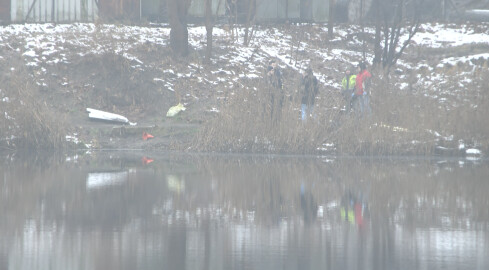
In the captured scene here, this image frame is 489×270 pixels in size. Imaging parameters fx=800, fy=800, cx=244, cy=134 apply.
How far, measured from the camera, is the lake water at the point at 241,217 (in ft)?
26.9

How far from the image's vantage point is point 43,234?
9.23 meters

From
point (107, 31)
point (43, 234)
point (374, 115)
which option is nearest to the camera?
point (43, 234)

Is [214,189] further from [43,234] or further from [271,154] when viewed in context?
[271,154]

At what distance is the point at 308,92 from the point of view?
21188 mm

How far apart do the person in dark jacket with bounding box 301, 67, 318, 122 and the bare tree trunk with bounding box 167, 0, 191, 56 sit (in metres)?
9.53

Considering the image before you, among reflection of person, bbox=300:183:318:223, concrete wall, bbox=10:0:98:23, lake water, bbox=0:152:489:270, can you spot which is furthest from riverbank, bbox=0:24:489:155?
reflection of person, bbox=300:183:318:223

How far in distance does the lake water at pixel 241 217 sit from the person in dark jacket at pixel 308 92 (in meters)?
3.88

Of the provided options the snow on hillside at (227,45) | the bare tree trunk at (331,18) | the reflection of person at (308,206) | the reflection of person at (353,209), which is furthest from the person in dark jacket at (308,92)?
the bare tree trunk at (331,18)

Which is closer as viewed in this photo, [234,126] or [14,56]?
[234,126]

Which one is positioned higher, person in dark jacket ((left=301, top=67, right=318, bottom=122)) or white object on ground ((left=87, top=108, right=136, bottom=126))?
person in dark jacket ((left=301, top=67, right=318, bottom=122))

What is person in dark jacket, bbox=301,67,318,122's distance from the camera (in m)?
21.0

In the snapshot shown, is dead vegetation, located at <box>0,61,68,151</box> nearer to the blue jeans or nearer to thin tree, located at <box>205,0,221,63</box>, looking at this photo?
the blue jeans

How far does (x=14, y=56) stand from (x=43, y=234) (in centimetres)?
1964

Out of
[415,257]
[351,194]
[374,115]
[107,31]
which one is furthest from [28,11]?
[415,257]
